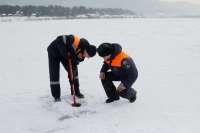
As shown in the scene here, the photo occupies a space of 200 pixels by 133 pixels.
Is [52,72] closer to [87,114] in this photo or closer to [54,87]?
[54,87]

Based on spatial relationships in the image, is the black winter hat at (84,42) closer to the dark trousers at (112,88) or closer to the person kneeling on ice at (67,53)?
the person kneeling on ice at (67,53)

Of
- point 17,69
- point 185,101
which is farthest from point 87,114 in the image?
point 17,69

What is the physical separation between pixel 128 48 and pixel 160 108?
9.17 metres

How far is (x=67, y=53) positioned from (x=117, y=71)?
870mm

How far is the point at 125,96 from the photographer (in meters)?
6.16

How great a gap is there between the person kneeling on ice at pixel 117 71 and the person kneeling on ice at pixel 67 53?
241 mm

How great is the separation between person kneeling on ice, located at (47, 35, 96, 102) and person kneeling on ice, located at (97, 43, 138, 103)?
24cm

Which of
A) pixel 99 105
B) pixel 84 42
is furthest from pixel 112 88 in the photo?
pixel 84 42

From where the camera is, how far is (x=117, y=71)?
19.7ft

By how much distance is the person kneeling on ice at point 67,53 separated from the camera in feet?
19.2

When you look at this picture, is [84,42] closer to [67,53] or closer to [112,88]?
[67,53]

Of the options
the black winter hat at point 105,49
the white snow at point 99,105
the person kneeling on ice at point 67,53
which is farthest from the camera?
the person kneeling on ice at point 67,53

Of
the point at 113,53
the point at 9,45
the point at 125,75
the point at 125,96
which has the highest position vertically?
the point at 113,53

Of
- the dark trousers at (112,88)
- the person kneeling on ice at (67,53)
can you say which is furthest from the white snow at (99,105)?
the person kneeling on ice at (67,53)
